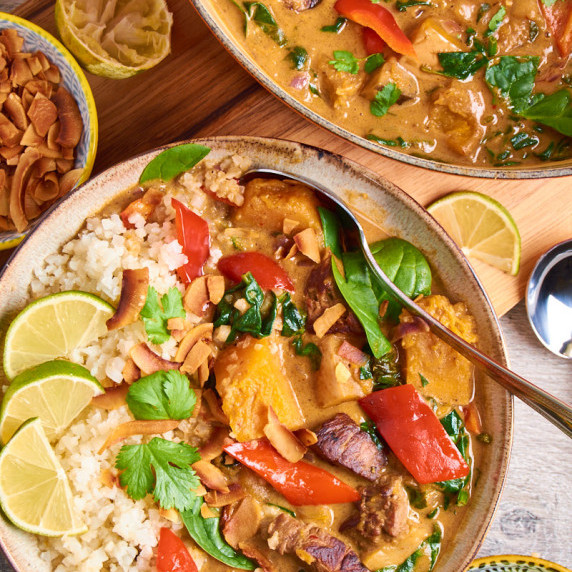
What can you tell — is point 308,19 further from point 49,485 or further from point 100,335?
point 49,485

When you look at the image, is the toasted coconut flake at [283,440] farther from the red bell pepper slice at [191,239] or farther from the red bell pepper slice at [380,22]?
the red bell pepper slice at [380,22]

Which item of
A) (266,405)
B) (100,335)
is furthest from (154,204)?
(266,405)

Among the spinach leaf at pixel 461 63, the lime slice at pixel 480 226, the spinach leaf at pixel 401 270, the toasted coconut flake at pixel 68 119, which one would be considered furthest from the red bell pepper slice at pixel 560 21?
the toasted coconut flake at pixel 68 119

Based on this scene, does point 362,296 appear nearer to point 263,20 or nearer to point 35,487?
point 263,20

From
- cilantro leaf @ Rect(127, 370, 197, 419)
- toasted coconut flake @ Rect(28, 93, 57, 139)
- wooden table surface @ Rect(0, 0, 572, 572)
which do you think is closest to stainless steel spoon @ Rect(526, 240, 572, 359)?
wooden table surface @ Rect(0, 0, 572, 572)

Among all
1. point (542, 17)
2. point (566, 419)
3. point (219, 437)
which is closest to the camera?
point (566, 419)
